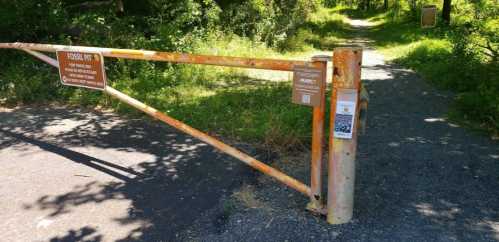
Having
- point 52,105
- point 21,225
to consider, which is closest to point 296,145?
point 21,225

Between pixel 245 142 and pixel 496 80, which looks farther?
pixel 496 80

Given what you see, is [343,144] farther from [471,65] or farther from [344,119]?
[471,65]

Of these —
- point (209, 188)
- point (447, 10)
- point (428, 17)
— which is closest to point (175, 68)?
point (209, 188)

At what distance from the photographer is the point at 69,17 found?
1070 cm

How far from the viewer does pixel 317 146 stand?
3.28 m

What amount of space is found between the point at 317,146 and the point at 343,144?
21 cm

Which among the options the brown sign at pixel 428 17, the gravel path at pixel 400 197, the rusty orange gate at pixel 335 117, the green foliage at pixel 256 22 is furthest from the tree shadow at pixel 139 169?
the brown sign at pixel 428 17

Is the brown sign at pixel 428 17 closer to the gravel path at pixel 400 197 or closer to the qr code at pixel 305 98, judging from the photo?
the gravel path at pixel 400 197

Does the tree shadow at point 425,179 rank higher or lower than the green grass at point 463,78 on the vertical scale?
lower

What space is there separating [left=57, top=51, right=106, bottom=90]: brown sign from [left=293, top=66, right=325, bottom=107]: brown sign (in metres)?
2.13

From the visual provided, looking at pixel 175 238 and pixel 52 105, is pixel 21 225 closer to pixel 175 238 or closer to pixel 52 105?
pixel 175 238

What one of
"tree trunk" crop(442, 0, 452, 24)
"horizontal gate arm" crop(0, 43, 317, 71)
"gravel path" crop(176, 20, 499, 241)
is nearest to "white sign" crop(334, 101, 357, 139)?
"horizontal gate arm" crop(0, 43, 317, 71)

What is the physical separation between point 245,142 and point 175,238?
236 centimetres

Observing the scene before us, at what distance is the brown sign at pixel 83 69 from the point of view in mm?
4277
